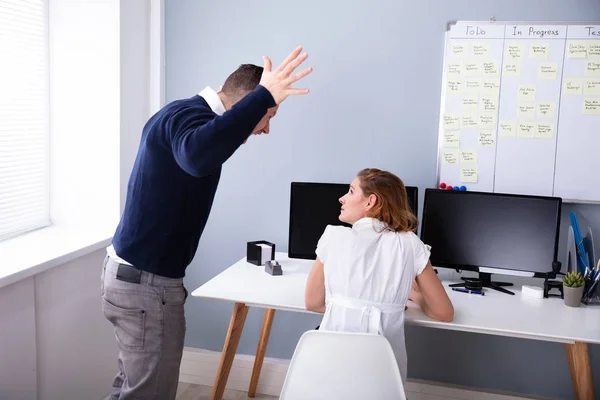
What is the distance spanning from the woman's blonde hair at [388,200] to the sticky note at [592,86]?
3.79 ft

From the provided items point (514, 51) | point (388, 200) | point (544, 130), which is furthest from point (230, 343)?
point (514, 51)

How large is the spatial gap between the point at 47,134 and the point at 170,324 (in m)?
1.29

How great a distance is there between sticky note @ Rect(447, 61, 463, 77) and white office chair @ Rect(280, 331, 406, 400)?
1.53 m

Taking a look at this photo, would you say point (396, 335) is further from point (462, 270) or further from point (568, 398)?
point (568, 398)

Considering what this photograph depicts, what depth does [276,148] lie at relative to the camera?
304cm

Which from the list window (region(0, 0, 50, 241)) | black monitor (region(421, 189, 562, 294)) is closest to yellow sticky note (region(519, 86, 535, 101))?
black monitor (region(421, 189, 562, 294))

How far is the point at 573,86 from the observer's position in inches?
105

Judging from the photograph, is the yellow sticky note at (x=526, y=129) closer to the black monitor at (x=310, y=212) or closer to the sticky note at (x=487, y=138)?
the sticky note at (x=487, y=138)

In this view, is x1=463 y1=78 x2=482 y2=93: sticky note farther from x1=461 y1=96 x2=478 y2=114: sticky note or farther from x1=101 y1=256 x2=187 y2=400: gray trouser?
x1=101 y1=256 x2=187 y2=400: gray trouser

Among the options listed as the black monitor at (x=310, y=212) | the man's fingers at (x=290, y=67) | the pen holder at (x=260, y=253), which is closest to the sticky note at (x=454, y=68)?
the black monitor at (x=310, y=212)

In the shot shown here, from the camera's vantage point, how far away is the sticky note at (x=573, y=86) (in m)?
2.67

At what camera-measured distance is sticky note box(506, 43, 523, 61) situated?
8.87 ft

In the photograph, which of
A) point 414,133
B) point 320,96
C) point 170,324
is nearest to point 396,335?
point 170,324

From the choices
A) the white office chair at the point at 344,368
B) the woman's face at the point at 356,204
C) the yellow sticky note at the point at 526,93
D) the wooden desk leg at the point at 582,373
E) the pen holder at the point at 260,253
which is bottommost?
the wooden desk leg at the point at 582,373
